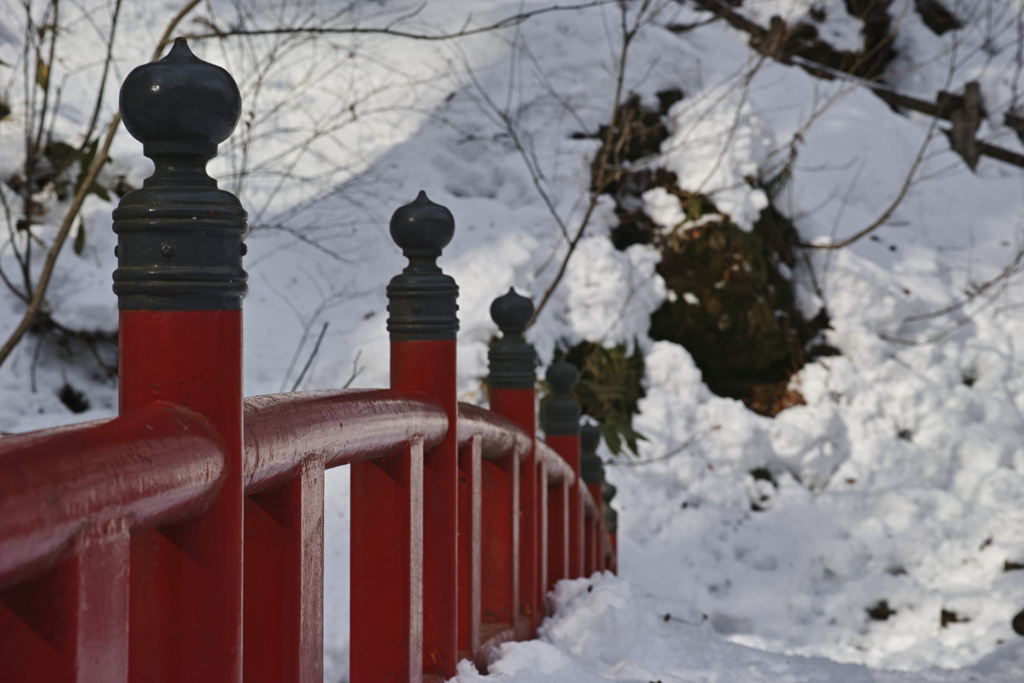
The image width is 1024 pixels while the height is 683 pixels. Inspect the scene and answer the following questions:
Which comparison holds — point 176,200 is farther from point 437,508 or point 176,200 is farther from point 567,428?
point 567,428

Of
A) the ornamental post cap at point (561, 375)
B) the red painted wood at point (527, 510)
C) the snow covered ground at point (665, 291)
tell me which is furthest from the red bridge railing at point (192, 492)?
the snow covered ground at point (665, 291)

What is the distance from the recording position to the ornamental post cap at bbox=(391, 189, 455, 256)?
5.38ft

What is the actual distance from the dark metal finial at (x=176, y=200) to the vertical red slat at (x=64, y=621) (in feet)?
0.82

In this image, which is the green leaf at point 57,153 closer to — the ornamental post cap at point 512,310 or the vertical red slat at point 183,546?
the ornamental post cap at point 512,310

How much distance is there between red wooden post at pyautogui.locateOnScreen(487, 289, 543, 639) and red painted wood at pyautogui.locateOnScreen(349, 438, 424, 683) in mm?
1026

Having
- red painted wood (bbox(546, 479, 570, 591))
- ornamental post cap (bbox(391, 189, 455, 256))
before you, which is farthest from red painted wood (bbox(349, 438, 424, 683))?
red painted wood (bbox(546, 479, 570, 591))

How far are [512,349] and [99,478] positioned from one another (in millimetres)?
1872

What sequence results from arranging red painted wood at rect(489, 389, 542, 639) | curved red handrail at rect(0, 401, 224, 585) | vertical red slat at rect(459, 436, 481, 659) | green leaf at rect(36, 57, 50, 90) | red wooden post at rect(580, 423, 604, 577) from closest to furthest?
curved red handrail at rect(0, 401, 224, 585)
vertical red slat at rect(459, 436, 481, 659)
red painted wood at rect(489, 389, 542, 639)
green leaf at rect(36, 57, 50, 90)
red wooden post at rect(580, 423, 604, 577)

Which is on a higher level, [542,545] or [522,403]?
[522,403]

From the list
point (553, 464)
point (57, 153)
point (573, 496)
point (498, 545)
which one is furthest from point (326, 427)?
point (57, 153)

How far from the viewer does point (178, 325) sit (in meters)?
0.87

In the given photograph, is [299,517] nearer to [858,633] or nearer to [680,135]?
[858,633]

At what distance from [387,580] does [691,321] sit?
18.9 ft

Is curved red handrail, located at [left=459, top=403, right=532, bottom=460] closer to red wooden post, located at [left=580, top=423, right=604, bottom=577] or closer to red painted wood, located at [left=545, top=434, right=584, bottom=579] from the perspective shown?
red painted wood, located at [left=545, top=434, right=584, bottom=579]
